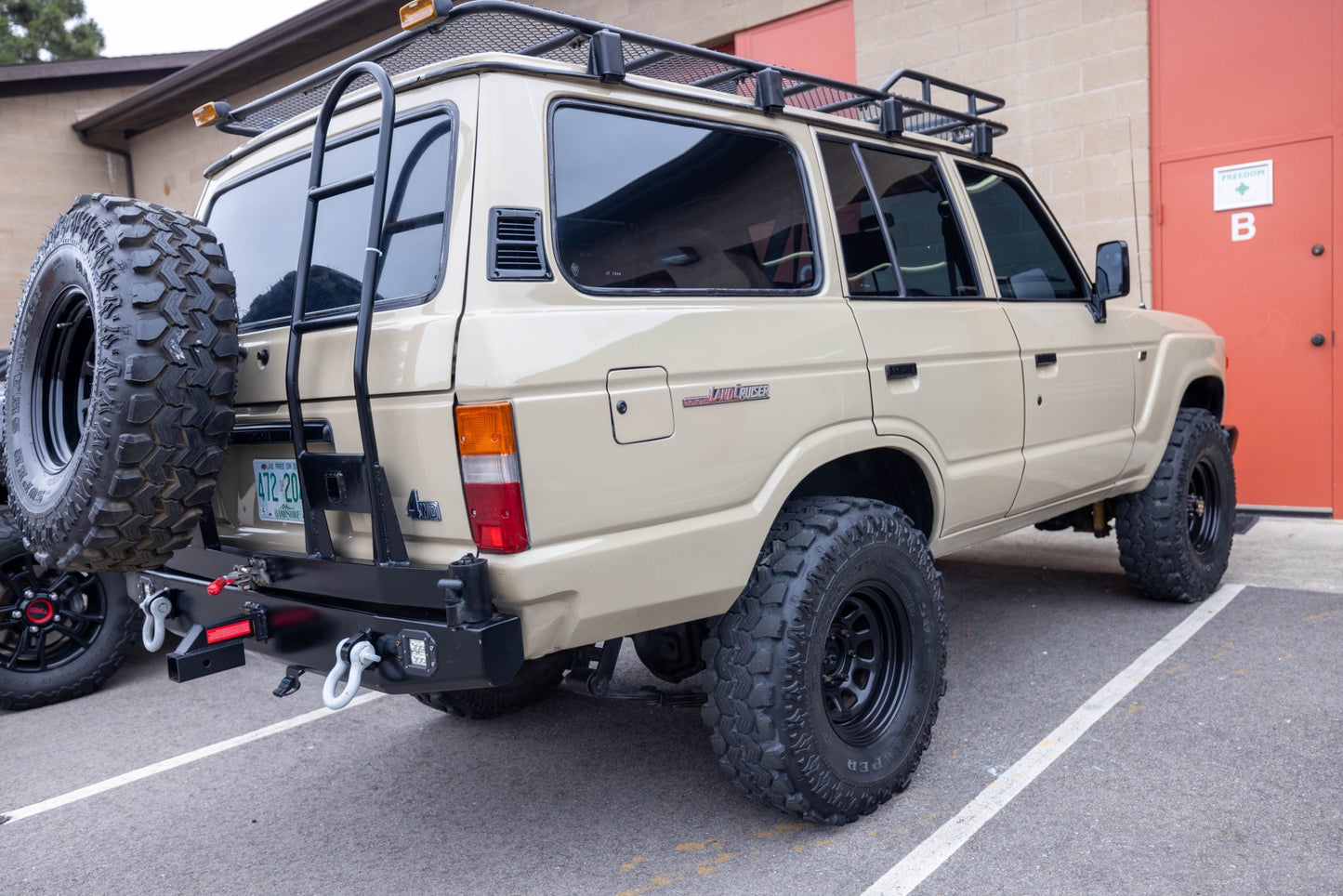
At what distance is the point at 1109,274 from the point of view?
434 cm

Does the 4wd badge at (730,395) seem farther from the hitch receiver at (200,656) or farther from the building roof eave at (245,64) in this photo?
the building roof eave at (245,64)

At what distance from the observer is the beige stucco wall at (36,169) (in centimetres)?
1393

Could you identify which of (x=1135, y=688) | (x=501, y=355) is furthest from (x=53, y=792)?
(x=1135, y=688)

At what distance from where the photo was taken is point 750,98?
3.15 metres

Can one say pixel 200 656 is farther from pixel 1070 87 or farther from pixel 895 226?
pixel 1070 87

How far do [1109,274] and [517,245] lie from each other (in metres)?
2.94

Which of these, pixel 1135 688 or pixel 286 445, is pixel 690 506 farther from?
pixel 1135 688

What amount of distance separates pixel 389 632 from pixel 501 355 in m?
0.74

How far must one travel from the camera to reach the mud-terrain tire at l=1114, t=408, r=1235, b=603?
187 inches

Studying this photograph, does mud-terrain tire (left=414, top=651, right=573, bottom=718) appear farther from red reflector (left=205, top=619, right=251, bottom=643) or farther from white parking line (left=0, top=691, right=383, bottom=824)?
red reflector (left=205, top=619, right=251, bottom=643)

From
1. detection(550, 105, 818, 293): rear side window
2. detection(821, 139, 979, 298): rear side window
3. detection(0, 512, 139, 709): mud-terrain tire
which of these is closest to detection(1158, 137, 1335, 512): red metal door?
detection(821, 139, 979, 298): rear side window

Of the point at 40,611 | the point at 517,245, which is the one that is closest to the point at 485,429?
the point at 517,245

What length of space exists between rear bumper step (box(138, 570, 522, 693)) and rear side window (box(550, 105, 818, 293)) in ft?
2.99

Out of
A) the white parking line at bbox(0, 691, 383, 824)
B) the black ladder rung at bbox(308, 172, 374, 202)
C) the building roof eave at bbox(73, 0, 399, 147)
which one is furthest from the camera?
the building roof eave at bbox(73, 0, 399, 147)
